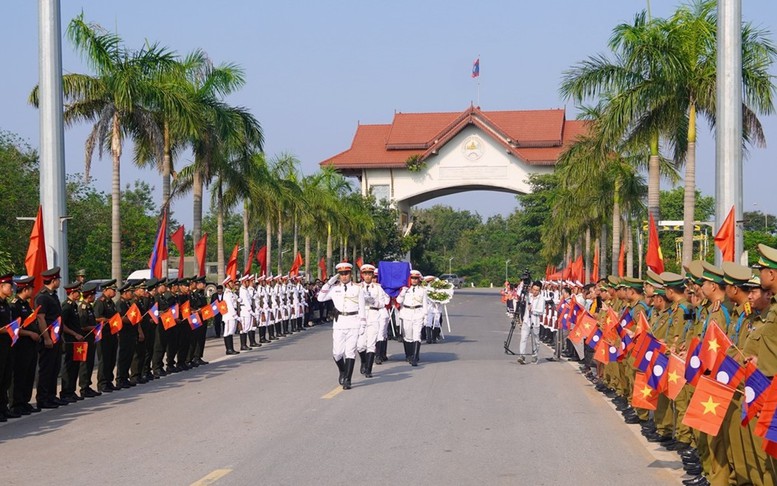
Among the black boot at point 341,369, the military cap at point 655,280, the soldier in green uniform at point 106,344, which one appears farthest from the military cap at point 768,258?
the soldier in green uniform at point 106,344

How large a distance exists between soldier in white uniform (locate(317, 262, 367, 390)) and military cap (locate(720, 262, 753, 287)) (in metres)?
8.14

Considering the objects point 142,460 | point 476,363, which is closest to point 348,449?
point 142,460

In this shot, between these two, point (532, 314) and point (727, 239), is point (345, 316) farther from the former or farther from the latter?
point (727, 239)

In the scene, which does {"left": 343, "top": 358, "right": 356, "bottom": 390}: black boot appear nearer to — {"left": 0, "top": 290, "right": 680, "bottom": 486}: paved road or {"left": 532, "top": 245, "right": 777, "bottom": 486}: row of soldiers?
{"left": 0, "top": 290, "right": 680, "bottom": 486}: paved road

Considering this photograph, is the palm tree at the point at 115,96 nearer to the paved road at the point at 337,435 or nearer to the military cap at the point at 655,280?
the paved road at the point at 337,435

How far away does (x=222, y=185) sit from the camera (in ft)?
113

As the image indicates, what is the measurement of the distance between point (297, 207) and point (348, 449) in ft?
110

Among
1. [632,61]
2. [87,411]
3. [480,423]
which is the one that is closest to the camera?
[480,423]

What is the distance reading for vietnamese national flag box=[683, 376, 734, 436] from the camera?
750 centimetres

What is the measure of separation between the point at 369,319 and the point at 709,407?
10862 millimetres

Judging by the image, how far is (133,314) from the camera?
1689cm

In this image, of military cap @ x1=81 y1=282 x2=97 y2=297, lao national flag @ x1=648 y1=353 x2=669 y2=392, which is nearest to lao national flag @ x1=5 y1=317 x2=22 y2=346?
military cap @ x1=81 y1=282 x2=97 y2=297

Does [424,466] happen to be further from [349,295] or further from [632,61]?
[632,61]

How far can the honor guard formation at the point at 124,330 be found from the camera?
1350cm
